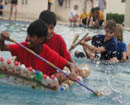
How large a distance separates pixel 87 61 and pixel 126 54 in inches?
48.4

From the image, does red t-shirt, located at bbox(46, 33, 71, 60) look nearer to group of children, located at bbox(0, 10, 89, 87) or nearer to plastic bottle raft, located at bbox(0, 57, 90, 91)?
group of children, located at bbox(0, 10, 89, 87)

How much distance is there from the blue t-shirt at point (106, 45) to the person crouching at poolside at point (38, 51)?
11.6ft

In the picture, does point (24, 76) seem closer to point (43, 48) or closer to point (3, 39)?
point (43, 48)

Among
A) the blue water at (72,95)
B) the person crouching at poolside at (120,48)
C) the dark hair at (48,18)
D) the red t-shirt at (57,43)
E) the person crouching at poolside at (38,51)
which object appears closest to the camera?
the blue water at (72,95)

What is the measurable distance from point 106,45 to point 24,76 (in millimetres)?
3979

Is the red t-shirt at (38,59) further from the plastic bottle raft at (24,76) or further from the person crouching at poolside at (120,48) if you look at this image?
the person crouching at poolside at (120,48)

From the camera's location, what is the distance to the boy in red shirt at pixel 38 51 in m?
6.03

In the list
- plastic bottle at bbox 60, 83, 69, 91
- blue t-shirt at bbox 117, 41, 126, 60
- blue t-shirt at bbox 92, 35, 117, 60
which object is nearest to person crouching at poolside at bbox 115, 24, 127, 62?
blue t-shirt at bbox 117, 41, 126, 60

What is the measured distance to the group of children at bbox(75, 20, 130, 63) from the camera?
9.57 meters

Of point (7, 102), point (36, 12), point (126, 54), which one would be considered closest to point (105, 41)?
point (126, 54)

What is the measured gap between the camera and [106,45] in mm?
9852

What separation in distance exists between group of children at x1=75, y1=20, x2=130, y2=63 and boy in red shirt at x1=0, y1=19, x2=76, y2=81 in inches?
128

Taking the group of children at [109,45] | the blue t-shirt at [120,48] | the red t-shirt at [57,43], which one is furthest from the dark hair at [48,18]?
the blue t-shirt at [120,48]

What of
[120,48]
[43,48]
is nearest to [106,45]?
[120,48]
